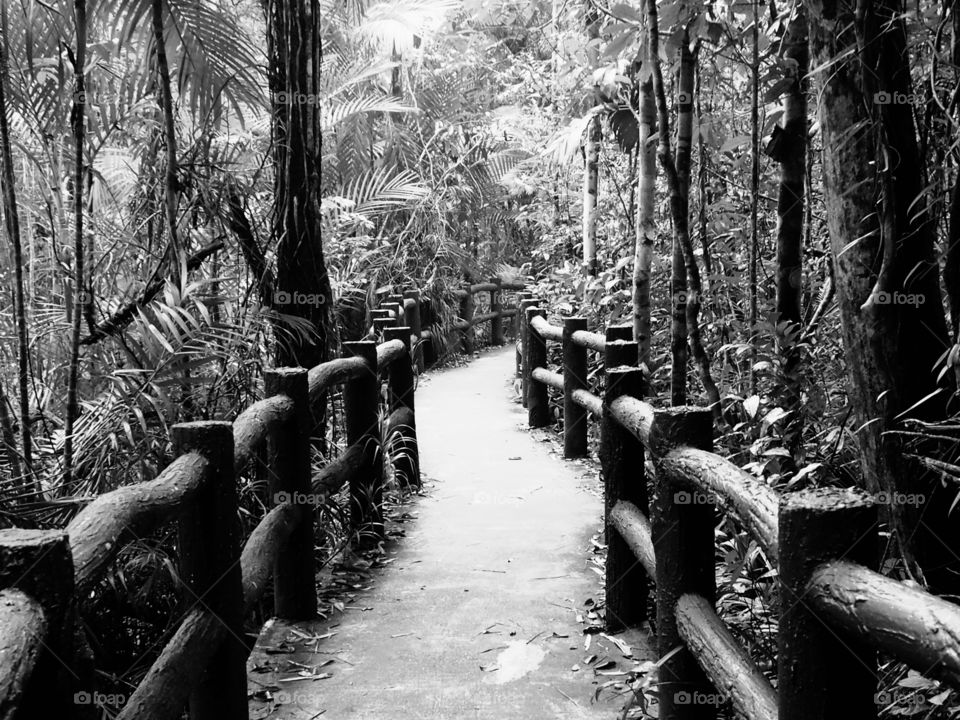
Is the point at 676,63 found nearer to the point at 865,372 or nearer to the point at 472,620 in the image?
the point at 865,372

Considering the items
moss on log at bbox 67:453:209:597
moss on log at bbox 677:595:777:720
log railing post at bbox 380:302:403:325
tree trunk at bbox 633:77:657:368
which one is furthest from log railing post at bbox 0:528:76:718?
log railing post at bbox 380:302:403:325

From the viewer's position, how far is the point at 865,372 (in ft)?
9.71

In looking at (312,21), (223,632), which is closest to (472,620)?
(223,632)

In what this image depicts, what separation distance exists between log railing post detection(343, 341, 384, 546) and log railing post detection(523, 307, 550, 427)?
3.49m

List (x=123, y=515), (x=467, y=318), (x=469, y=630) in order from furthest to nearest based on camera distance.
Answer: (x=467, y=318) → (x=469, y=630) → (x=123, y=515)

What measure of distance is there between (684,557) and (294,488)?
1.71m

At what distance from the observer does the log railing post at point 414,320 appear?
10.9 meters

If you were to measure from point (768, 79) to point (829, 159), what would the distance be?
1.48m

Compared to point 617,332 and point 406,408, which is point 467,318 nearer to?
point 406,408

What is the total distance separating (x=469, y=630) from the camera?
396cm

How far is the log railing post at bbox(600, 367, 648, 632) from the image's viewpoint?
12.6 feet

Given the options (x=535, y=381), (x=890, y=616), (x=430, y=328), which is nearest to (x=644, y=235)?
(x=535, y=381)
